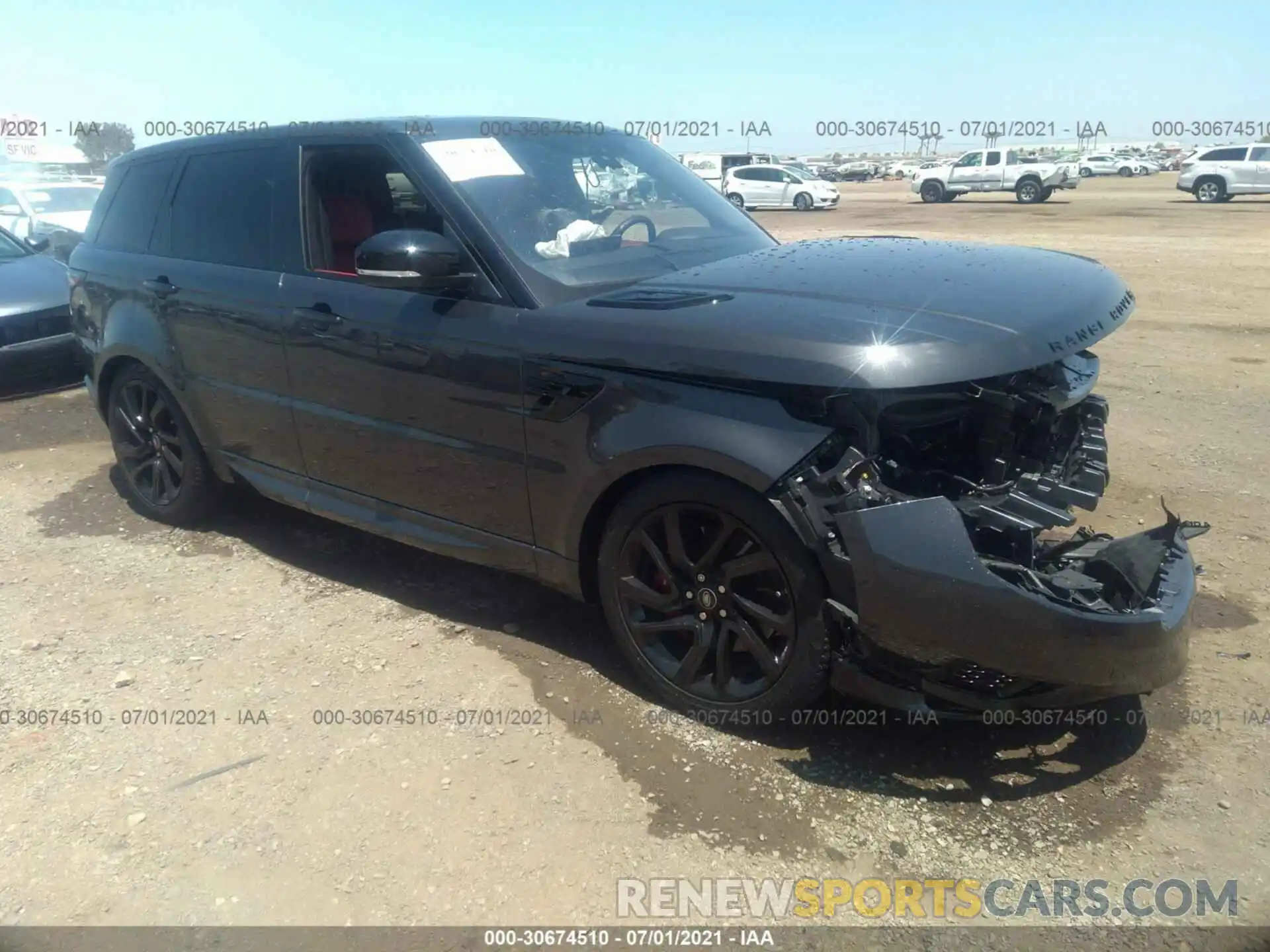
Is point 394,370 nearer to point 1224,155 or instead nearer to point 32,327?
point 32,327

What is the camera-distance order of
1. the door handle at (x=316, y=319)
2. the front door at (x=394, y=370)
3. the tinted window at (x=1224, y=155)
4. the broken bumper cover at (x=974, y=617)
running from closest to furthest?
the broken bumper cover at (x=974, y=617) → the front door at (x=394, y=370) → the door handle at (x=316, y=319) → the tinted window at (x=1224, y=155)

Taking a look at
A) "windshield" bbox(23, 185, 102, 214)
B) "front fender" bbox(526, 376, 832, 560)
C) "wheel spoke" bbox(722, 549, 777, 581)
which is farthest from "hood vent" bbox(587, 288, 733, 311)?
"windshield" bbox(23, 185, 102, 214)

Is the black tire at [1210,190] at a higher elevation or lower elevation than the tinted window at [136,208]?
lower

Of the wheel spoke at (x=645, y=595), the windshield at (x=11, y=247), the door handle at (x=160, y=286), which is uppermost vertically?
the windshield at (x=11, y=247)

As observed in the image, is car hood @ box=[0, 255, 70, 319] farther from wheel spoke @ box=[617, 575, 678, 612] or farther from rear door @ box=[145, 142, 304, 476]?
wheel spoke @ box=[617, 575, 678, 612]

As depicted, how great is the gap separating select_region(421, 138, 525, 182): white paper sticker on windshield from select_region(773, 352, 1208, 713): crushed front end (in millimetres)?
1617

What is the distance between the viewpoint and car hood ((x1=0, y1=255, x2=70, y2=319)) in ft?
24.1

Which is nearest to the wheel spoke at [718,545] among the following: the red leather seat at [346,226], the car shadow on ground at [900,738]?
the car shadow on ground at [900,738]

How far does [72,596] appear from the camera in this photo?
4.20 metres

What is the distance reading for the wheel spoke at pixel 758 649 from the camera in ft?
9.39

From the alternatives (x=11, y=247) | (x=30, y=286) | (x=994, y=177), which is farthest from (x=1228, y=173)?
(x=30, y=286)

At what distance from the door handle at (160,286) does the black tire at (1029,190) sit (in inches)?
1244

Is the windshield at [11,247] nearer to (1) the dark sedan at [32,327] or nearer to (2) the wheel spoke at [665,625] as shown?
(1) the dark sedan at [32,327]

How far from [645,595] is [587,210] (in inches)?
59.3
